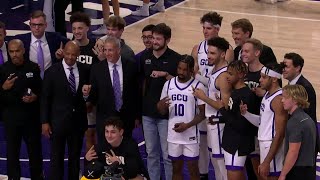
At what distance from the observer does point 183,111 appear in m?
8.60

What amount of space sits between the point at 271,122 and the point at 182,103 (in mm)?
1071

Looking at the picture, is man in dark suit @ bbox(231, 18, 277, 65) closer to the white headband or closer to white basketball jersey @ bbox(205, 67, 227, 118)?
white basketball jersey @ bbox(205, 67, 227, 118)

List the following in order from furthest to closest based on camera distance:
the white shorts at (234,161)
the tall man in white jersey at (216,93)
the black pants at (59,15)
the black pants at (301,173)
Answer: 1. the black pants at (59,15)
2. the tall man in white jersey at (216,93)
3. the white shorts at (234,161)
4. the black pants at (301,173)

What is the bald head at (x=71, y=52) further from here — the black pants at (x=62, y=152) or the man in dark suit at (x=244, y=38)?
the man in dark suit at (x=244, y=38)

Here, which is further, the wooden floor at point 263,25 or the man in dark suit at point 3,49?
the wooden floor at point 263,25

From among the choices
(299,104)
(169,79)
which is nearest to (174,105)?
(169,79)

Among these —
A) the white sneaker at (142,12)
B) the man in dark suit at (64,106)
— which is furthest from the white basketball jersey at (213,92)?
the white sneaker at (142,12)

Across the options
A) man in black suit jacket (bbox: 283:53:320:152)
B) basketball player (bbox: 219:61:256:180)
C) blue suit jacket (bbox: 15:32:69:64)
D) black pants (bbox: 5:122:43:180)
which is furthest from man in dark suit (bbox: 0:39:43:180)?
man in black suit jacket (bbox: 283:53:320:152)

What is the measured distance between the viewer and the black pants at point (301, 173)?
7.75 metres

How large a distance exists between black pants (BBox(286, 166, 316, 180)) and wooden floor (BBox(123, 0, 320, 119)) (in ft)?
16.4

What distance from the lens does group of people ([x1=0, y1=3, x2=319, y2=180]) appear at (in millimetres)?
8062

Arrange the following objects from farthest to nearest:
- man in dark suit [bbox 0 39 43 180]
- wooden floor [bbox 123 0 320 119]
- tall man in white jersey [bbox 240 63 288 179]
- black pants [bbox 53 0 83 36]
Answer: wooden floor [bbox 123 0 320 119]
black pants [bbox 53 0 83 36]
man in dark suit [bbox 0 39 43 180]
tall man in white jersey [bbox 240 63 288 179]

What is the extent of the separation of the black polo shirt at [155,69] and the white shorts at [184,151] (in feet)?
1.14

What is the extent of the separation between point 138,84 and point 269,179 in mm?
1814
